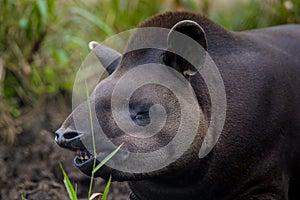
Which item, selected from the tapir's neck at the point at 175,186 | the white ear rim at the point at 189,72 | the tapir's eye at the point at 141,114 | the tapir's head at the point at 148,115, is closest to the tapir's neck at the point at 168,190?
the tapir's neck at the point at 175,186

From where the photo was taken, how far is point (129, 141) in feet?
12.0

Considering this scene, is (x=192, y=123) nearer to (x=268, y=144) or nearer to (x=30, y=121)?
(x=268, y=144)

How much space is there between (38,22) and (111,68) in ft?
5.81

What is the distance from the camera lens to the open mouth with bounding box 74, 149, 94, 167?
3627 mm

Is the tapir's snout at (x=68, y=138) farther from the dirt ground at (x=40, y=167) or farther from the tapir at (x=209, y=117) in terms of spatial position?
the dirt ground at (x=40, y=167)

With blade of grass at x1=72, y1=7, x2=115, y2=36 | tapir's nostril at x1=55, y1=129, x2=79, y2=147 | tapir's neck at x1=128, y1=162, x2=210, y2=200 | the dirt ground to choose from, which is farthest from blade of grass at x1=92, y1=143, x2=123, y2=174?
blade of grass at x1=72, y1=7, x2=115, y2=36

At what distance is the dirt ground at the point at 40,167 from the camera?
4945 millimetres

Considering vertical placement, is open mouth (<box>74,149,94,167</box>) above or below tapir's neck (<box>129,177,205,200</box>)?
below

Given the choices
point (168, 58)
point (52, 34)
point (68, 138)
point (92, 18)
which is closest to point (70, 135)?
point (68, 138)

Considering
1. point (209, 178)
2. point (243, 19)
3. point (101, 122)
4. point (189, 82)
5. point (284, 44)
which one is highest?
point (243, 19)

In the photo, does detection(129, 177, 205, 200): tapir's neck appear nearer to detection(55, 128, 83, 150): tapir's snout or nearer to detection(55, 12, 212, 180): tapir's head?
detection(55, 12, 212, 180): tapir's head

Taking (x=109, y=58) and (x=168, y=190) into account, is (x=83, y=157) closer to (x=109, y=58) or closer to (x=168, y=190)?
(x=168, y=190)

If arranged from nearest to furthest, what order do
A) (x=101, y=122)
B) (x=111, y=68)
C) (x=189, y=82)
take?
1. (x=101, y=122)
2. (x=189, y=82)
3. (x=111, y=68)

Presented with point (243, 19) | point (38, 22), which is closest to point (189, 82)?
point (38, 22)
